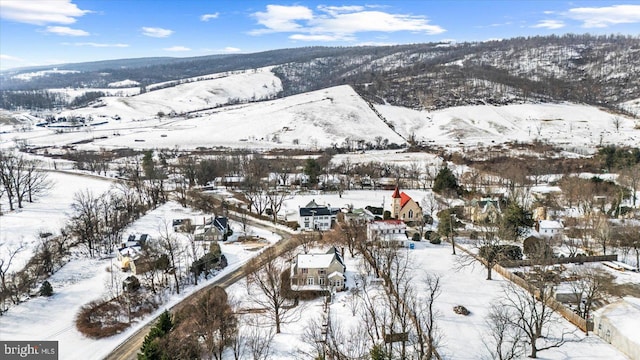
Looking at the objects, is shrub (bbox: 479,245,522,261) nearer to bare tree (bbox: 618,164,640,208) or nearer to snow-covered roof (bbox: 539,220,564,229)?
snow-covered roof (bbox: 539,220,564,229)

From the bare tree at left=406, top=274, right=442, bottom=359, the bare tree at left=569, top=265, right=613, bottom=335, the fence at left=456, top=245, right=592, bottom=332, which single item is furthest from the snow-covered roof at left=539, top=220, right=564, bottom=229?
the bare tree at left=406, top=274, right=442, bottom=359

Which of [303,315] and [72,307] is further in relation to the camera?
[72,307]

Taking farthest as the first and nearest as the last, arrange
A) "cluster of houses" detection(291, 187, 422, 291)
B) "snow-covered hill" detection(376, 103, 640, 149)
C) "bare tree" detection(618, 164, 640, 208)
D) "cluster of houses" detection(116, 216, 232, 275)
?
"snow-covered hill" detection(376, 103, 640, 149) < "bare tree" detection(618, 164, 640, 208) < "cluster of houses" detection(116, 216, 232, 275) < "cluster of houses" detection(291, 187, 422, 291)

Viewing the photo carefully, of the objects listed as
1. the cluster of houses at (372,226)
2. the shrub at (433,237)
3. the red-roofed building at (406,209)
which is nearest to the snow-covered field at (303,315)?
the shrub at (433,237)

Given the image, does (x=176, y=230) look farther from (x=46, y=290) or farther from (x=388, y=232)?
(x=388, y=232)

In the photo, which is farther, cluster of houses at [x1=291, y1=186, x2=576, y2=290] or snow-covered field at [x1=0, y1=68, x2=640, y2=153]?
snow-covered field at [x1=0, y1=68, x2=640, y2=153]

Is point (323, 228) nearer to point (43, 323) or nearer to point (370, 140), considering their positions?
point (43, 323)

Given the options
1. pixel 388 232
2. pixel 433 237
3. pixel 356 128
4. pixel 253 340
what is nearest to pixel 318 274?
pixel 253 340
